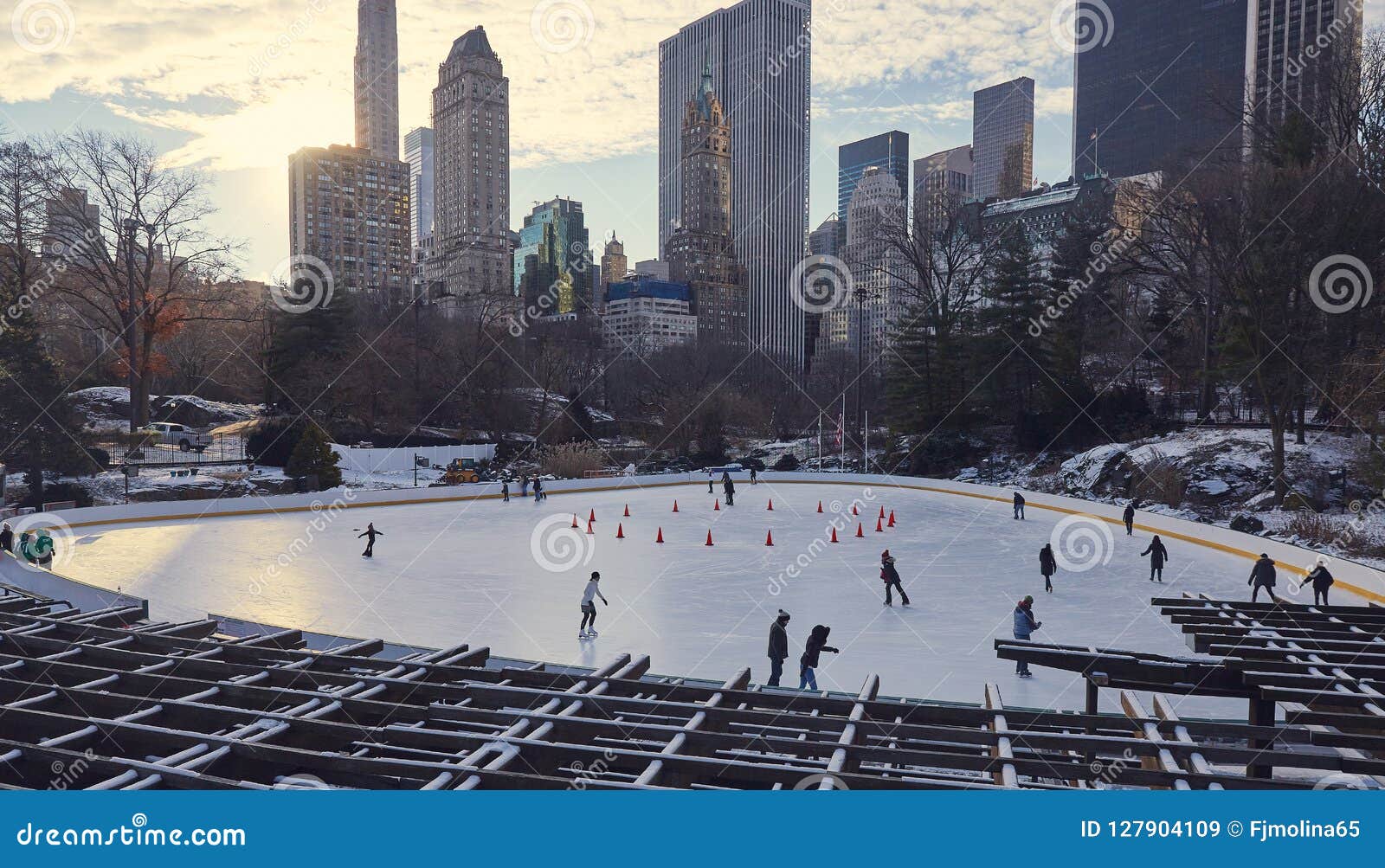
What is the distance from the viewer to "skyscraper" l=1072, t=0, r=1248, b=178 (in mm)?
137250

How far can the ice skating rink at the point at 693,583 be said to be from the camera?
430 inches

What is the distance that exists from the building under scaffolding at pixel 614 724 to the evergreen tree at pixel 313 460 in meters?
24.7

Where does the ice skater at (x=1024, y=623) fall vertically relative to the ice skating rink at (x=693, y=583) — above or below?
above

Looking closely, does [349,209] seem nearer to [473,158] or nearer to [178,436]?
[473,158]

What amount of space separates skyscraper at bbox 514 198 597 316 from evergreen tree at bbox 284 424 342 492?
83.1 meters

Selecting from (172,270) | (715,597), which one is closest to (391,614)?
(715,597)

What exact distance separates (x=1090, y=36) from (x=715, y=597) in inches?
7422

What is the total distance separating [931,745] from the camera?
5.57 meters

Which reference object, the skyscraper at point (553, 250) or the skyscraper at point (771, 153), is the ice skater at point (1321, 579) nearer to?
the skyscraper at point (553, 250)

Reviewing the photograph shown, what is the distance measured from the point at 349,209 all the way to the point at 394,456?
135m

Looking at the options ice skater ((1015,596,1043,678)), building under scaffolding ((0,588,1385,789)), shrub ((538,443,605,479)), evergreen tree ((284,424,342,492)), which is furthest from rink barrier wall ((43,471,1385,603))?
building under scaffolding ((0,588,1385,789))

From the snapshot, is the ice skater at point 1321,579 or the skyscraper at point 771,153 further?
the skyscraper at point 771,153

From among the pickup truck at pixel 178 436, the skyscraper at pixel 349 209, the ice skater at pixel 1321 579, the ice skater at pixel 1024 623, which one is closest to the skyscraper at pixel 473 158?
the skyscraper at pixel 349 209
